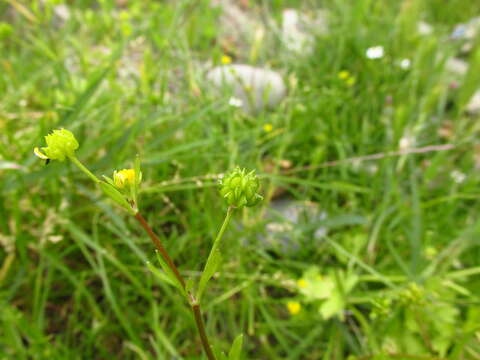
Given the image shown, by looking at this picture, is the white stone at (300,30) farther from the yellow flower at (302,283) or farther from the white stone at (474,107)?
the yellow flower at (302,283)

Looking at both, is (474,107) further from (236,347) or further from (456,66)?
(236,347)

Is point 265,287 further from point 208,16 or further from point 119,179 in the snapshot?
point 208,16

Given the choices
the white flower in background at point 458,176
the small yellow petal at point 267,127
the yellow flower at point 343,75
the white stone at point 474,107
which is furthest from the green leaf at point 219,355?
the white stone at point 474,107

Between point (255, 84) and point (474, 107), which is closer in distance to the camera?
point (255, 84)

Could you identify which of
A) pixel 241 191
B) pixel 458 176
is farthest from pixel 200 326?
pixel 458 176

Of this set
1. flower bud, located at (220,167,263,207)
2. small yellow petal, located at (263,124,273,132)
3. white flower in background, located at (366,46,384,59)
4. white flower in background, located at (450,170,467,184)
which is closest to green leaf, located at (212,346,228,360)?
flower bud, located at (220,167,263,207)


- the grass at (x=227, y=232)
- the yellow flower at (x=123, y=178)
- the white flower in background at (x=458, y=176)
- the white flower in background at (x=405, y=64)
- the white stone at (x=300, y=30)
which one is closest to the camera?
the yellow flower at (x=123, y=178)

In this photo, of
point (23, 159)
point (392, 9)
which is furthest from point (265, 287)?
point (392, 9)
